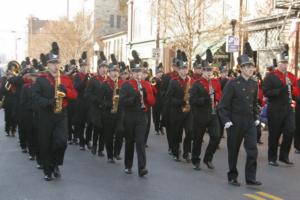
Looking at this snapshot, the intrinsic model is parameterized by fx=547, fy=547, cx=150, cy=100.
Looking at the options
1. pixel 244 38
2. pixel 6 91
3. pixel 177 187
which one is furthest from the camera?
pixel 244 38

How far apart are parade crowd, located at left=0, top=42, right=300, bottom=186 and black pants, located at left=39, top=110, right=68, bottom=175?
2 centimetres

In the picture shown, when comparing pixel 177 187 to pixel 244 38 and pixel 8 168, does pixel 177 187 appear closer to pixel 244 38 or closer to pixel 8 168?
pixel 8 168

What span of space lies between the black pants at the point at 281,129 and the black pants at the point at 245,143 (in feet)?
7.59

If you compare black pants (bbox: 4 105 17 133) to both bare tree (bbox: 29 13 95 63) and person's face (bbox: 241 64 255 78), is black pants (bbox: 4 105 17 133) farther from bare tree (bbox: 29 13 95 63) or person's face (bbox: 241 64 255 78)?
bare tree (bbox: 29 13 95 63)

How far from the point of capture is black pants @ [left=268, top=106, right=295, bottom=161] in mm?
11086

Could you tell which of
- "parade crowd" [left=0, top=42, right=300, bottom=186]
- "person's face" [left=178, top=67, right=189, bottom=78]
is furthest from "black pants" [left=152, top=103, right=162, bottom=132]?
"person's face" [left=178, top=67, right=189, bottom=78]

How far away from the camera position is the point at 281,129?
36.7 ft

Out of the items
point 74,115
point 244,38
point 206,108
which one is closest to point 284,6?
point 244,38

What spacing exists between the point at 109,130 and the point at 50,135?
2627 millimetres

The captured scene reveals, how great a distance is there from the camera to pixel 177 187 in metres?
8.77

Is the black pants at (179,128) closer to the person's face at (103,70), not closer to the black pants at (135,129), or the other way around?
the black pants at (135,129)

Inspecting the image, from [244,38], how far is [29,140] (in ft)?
60.1

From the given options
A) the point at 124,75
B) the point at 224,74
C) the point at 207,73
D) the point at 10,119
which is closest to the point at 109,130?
the point at 124,75

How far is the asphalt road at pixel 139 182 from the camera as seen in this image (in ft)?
26.8
